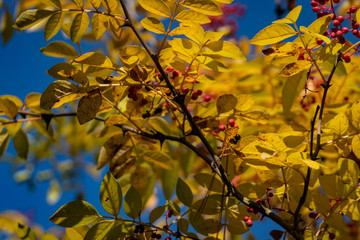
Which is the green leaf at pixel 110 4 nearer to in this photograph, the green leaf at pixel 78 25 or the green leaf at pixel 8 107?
the green leaf at pixel 78 25

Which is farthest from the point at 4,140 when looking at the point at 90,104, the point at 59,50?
the point at 90,104

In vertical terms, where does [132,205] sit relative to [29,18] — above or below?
below

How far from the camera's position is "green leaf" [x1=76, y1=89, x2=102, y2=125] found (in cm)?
102

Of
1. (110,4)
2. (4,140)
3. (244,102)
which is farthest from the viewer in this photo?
(4,140)

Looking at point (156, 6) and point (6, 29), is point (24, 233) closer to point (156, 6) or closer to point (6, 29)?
point (156, 6)

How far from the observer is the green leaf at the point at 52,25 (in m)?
1.15

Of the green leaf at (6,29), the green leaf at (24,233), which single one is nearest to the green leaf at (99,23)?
the green leaf at (24,233)

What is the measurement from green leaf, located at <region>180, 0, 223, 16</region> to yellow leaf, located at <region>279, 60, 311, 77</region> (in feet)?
0.83

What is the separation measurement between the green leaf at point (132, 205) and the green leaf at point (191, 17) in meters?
0.52

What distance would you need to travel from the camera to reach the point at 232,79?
8.95 ft

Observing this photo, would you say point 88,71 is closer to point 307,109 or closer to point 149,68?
point 149,68

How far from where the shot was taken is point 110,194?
1.06 m

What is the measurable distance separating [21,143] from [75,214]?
751mm

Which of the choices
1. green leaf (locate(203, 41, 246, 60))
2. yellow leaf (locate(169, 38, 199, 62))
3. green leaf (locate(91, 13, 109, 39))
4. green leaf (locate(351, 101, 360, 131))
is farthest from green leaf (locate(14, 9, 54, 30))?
green leaf (locate(351, 101, 360, 131))
